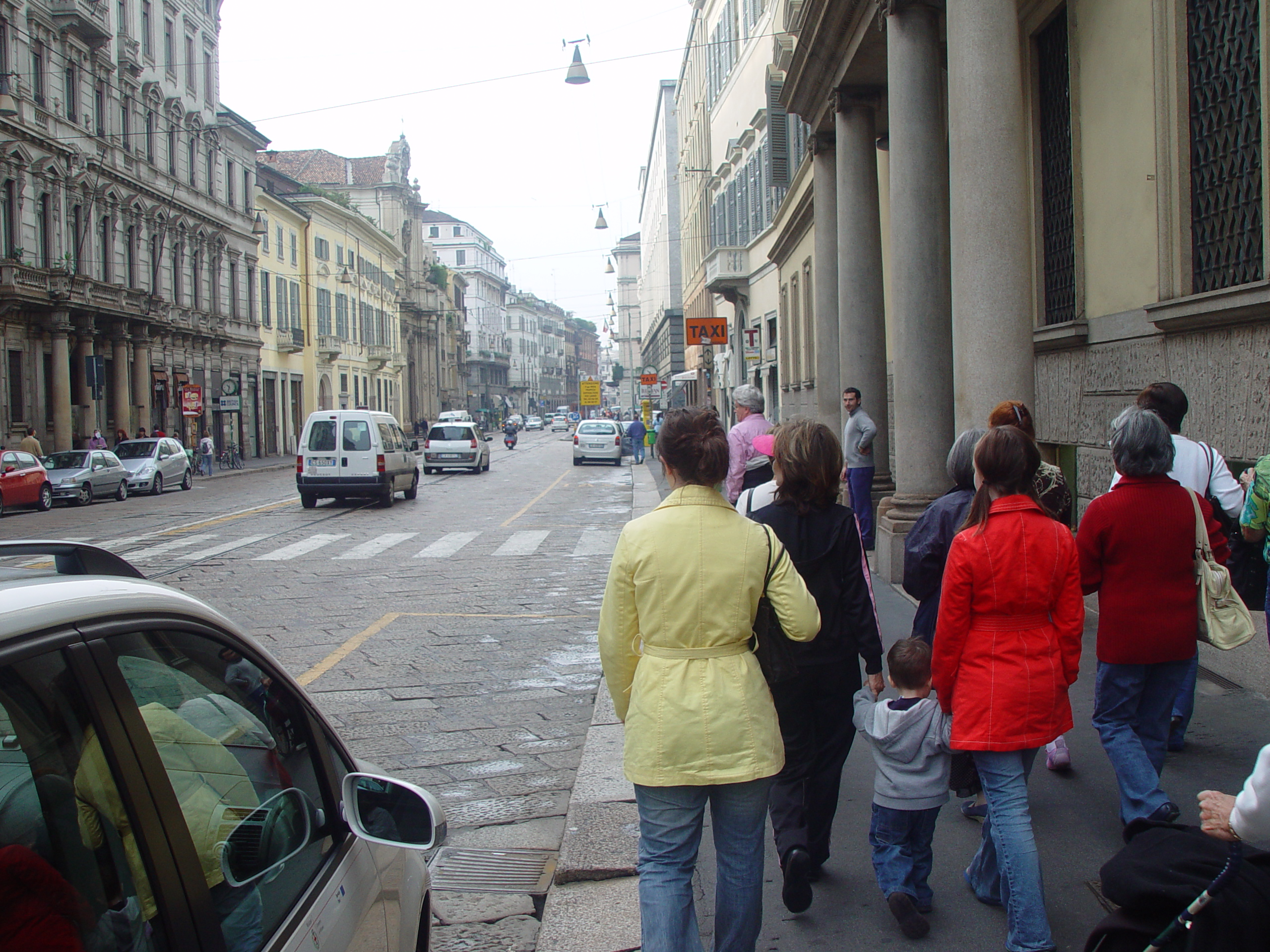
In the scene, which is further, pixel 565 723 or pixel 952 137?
pixel 952 137

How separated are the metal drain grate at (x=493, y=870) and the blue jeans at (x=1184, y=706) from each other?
2.43 m

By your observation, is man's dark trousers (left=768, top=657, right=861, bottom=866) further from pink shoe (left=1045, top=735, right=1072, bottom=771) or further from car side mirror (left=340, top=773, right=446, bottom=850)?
car side mirror (left=340, top=773, right=446, bottom=850)

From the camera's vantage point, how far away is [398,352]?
80.6 m

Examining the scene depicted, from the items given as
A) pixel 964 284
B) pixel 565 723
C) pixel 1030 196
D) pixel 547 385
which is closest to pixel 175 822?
pixel 565 723

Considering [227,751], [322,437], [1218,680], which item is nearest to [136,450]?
[322,437]

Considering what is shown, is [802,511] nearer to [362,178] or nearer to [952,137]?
[952,137]

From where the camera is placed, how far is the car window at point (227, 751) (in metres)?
1.69

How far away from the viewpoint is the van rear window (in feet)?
70.7

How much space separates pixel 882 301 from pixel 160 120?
36.9 meters

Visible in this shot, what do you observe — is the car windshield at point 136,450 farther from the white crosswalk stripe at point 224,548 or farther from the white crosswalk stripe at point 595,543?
the white crosswalk stripe at point 595,543

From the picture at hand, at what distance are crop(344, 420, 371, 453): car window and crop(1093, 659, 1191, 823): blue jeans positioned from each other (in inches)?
747

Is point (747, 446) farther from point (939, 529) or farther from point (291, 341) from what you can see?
point (291, 341)

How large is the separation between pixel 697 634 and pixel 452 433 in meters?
31.6

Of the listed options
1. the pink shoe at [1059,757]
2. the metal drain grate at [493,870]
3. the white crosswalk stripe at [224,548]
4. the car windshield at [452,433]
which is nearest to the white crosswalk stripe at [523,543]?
the white crosswalk stripe at [224,548]
